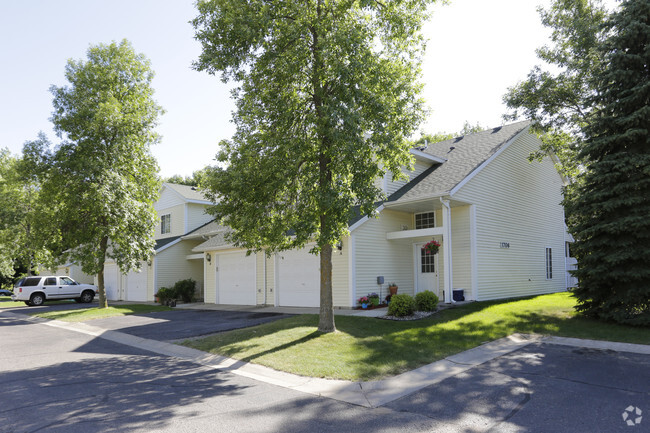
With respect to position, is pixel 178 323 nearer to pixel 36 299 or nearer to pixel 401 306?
pixel 401 306

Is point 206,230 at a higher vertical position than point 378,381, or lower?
higher

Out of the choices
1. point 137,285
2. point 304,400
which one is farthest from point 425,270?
point 137,285

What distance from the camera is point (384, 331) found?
1107 cm

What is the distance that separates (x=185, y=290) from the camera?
24875 millimetres

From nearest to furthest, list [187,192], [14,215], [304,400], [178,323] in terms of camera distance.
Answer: [304,400] → [178,323] → [187,192] → [14,215]

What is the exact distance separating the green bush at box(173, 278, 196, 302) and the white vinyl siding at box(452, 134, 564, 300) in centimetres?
1590

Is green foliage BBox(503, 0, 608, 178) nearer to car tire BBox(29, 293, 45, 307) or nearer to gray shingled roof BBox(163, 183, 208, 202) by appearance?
gray shingled roof BBox(163, 183, 208, 202)

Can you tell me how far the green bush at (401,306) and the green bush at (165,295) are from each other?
15393 mm

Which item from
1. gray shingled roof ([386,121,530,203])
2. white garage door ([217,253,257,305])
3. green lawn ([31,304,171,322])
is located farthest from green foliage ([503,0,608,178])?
green lawn ([31,304,171,322])

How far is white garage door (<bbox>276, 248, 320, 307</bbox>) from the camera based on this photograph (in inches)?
679

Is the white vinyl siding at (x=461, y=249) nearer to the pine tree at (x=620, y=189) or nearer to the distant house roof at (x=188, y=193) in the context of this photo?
the pine tree at (x=620, y=189)

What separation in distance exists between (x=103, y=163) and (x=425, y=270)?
49.8 ft

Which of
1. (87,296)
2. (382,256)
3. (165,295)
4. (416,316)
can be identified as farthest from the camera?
(87,296)

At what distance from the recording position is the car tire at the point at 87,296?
27984mm
